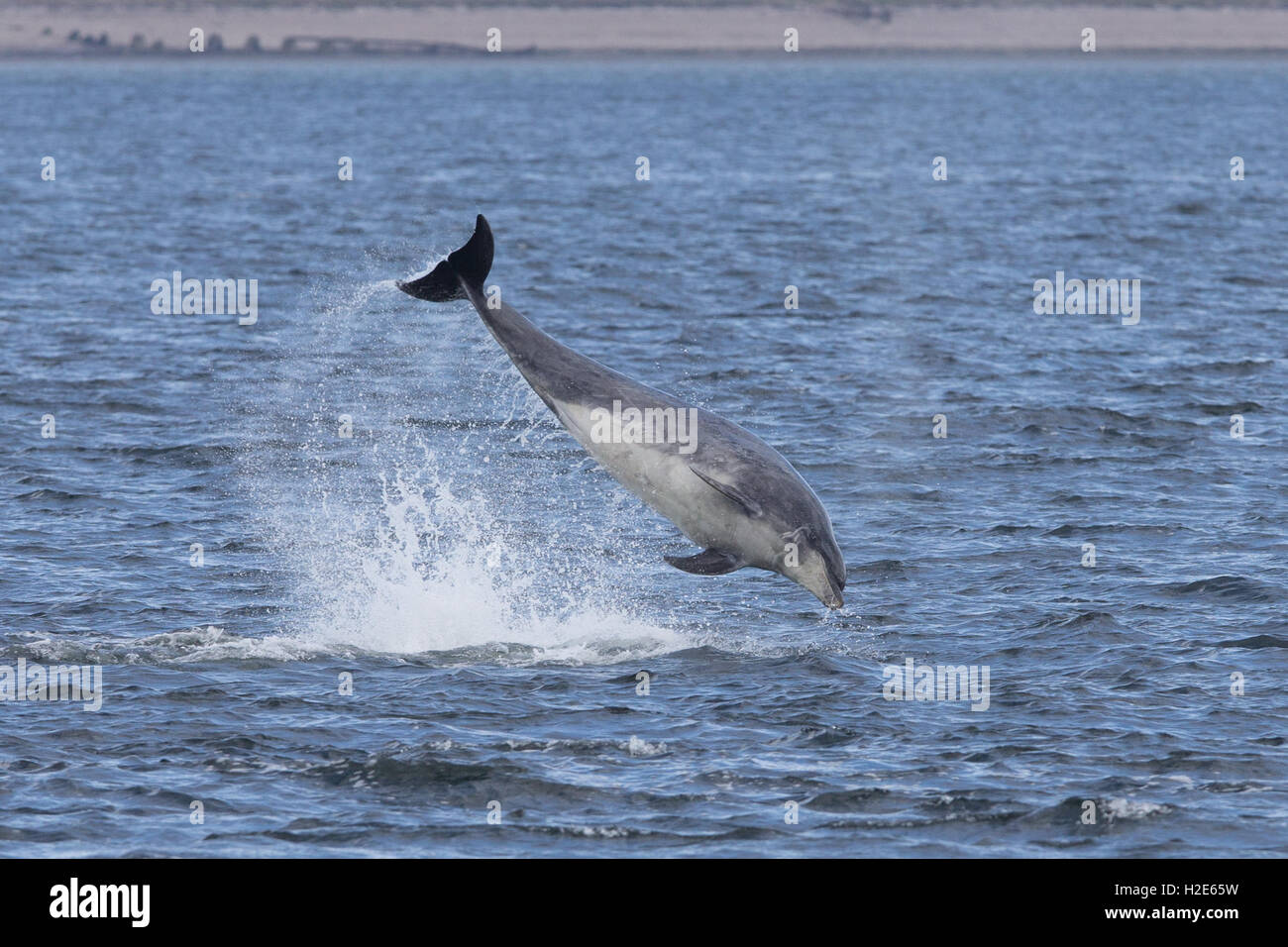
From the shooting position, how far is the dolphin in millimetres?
18859

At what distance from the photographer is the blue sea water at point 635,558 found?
653 inches

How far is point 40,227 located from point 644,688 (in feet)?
153

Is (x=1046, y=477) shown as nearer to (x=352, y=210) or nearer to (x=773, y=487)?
(x=773, y=487)

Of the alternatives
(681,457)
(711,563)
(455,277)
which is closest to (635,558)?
(681,457)

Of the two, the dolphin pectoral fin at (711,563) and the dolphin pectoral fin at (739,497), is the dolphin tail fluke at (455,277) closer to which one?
the dolphin pectoral fin at (739,497)

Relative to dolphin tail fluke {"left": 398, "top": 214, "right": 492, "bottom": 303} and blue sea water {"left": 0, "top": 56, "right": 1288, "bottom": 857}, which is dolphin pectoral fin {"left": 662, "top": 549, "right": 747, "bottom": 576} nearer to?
blue sea water {"left": 0, "top": 56, "right": 1288, "bottom": 857}

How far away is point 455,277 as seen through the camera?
19.4m

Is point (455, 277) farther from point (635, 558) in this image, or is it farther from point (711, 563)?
point (635, 558)

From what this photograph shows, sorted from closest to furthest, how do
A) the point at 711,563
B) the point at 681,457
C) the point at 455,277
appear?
the point at 711,563 < the point at 681,457 < the point at 455,277

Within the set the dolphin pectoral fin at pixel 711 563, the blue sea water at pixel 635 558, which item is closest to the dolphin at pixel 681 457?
the dolphin pectoral fin at pixel 711 563

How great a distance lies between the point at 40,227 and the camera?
2394 inches

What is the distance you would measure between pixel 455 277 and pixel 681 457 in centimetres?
297

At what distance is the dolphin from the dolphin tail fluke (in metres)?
0.01
